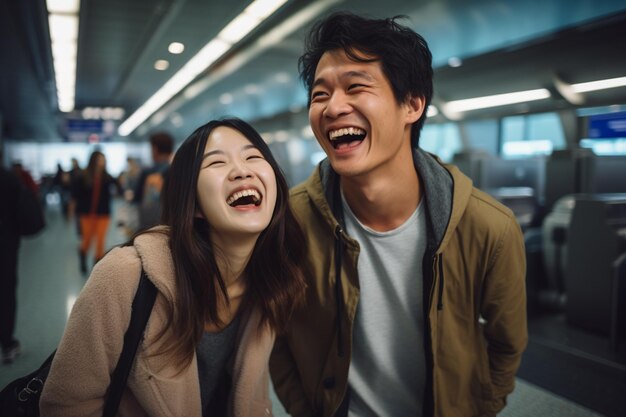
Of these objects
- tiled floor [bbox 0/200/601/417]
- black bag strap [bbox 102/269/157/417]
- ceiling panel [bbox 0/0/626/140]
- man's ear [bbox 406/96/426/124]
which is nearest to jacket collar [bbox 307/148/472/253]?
man's ear [bbox 406/96/426/124]

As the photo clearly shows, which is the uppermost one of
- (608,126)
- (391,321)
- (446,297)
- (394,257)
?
(608,126)

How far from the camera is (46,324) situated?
3.38 metres

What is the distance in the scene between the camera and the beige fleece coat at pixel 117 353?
118cm

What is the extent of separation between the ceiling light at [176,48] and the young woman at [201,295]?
6.86 metres

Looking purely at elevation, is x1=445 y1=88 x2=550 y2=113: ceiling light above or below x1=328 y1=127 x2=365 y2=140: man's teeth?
above

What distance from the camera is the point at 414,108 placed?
158 cm

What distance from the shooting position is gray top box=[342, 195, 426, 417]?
153cm

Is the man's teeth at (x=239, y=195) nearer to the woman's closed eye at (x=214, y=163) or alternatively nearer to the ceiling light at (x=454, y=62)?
the woman's closed eye at (x=214, y=163)

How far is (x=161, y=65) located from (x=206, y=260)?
29.0 ft

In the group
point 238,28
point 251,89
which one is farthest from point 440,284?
point 251,89

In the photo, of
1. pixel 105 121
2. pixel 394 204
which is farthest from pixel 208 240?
pixel 105 121

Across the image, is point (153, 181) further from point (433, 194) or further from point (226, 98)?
point (226, 98)

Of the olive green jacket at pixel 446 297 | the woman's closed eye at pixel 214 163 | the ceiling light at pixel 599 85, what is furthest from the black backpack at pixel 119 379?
the ceiling light at pixel 599 85

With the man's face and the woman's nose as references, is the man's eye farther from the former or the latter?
the woman's nose
